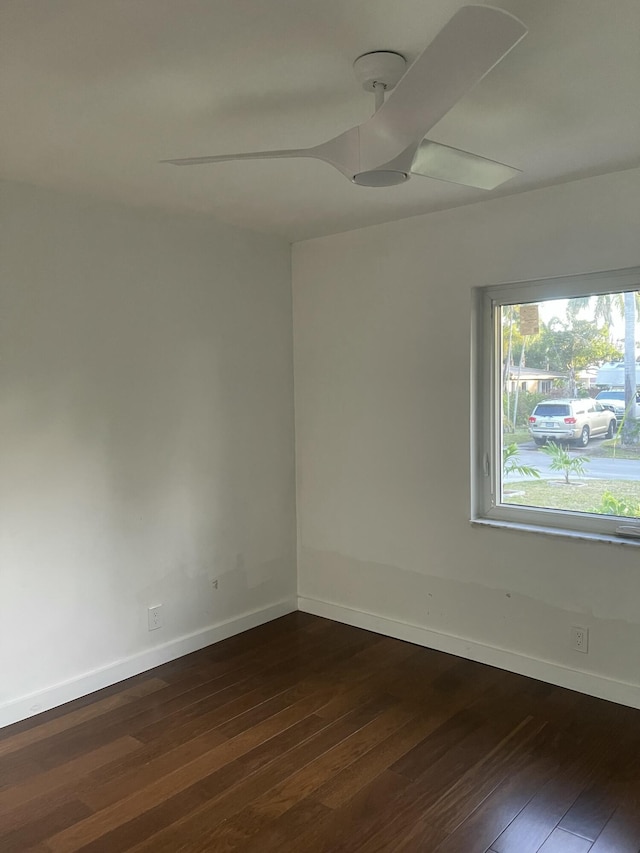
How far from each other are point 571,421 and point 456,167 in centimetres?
152

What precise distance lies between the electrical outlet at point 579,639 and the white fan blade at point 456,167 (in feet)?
6.43

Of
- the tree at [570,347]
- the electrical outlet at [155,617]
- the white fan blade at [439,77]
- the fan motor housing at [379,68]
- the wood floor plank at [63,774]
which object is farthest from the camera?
the electrical outlet at [155,617]

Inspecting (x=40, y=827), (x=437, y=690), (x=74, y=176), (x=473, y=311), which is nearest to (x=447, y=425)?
(x=473, y=311)

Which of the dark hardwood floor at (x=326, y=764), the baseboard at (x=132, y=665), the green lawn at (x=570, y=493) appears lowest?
the dark hardwood floor at (x=326, y=764)

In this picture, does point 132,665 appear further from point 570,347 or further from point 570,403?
point 570,347

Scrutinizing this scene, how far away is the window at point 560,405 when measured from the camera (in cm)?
289

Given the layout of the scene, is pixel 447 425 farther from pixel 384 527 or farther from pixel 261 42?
pixel 261 42

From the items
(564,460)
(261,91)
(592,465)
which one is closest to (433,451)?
(564,460)

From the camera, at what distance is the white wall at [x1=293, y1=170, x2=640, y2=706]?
2895 millimetres

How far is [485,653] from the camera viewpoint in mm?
3283

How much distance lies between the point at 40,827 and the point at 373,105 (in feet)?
8.32

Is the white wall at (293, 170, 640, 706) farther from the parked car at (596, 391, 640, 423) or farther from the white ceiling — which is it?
the parked car at (596, 391, 640, 423)

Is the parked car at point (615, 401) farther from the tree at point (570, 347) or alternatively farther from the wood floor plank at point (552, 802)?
the wood floor plank at point (552, 802)

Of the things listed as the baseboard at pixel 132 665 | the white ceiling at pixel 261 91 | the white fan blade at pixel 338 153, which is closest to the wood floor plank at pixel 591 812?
the baseboard at pixel 132 665
